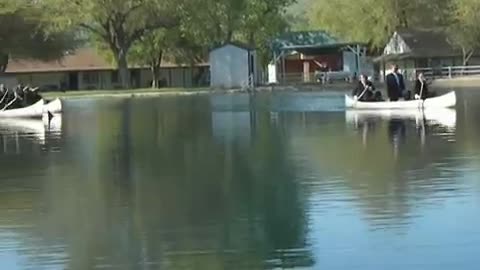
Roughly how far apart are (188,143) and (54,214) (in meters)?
12.3

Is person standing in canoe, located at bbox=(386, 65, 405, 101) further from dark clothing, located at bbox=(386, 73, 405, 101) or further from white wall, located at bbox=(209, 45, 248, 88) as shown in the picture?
white wall, located at bbox=(209, 45, 248, 88)

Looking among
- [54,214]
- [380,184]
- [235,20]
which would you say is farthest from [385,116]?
[235,20]

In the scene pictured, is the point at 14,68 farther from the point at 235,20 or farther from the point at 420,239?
the point at 420,239

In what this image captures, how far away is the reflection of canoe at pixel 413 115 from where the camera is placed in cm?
3566

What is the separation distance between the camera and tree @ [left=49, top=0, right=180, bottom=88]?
282 feet

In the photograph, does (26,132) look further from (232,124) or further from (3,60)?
(3,60)

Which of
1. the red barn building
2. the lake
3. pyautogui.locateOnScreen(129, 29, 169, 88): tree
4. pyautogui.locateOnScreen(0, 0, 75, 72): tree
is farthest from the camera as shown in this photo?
the red barn building

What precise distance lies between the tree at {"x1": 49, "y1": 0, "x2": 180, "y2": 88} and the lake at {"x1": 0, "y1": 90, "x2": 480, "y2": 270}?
179 ft

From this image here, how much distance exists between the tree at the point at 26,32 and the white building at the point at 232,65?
11985 mm

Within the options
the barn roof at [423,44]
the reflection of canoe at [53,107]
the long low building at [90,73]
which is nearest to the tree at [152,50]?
the long low building at [90,73]

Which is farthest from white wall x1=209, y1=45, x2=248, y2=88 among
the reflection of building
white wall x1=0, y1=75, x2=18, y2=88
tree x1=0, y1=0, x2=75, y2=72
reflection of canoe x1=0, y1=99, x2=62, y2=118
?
reflection of canoe x1=0, y1=99, x2=62, y2=118

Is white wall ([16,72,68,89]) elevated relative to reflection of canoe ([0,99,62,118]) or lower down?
elevated

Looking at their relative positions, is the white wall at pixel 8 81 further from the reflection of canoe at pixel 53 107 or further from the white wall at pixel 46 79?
the reflection of canoe at pixel 53 107

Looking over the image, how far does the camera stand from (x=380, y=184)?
58.3 ft
